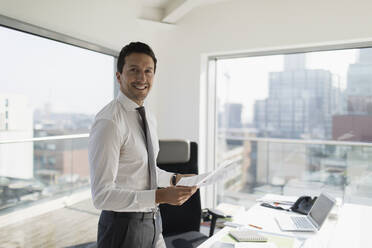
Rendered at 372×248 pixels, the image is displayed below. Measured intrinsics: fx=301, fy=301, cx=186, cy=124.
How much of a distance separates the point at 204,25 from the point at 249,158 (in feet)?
5.86

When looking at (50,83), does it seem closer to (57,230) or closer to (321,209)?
(57,230)

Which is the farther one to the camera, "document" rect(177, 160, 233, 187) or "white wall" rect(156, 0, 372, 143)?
"white wall" rect(156, 0, 372, 143)

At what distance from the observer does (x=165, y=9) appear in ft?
11.9

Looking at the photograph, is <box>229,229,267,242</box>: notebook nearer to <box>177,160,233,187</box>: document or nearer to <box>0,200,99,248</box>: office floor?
<box>177,160,233,187</box>: document

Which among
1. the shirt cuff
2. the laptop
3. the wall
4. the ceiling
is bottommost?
the laptop

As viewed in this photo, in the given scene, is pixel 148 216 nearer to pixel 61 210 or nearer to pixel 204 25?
pixel 61 210

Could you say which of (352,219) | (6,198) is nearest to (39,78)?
(6,198)

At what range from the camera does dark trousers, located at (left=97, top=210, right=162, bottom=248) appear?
137cm

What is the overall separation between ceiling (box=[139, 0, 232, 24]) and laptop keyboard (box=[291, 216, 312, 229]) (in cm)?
237

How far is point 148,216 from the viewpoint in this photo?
56.7 inches

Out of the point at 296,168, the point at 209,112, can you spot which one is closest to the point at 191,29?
the point at 209,112

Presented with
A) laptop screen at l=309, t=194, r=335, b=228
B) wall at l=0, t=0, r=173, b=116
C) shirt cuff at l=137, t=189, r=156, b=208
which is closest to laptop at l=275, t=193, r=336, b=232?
laptop screen at l=309, t=194, r=335, b=228

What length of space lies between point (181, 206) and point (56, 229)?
120 centimetres

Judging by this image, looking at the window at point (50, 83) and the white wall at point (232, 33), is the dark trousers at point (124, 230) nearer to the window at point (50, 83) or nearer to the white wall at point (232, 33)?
the window at point (50, 83)
